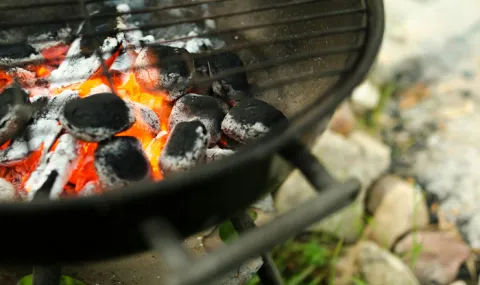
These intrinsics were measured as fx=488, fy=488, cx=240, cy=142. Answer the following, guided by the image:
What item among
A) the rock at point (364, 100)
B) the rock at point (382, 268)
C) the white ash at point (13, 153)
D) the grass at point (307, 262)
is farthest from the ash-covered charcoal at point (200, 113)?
the rock at point (364, 100)

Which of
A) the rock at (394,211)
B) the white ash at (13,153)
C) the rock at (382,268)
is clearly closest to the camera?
the white ash at (13,153)

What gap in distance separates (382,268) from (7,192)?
0.90m

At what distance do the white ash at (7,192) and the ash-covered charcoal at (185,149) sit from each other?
0.25 meters

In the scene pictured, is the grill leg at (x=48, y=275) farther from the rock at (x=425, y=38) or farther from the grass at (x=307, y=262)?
the rock at (x=425, y=38)

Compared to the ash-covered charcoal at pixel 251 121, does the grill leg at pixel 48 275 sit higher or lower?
lower

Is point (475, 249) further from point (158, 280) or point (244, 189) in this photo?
point (244, 189)

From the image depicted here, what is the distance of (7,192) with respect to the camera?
798 millimetres

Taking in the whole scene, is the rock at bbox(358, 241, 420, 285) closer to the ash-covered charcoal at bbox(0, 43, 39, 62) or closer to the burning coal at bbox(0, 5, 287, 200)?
the burning coal at bbox(0, 5, 287, 200)

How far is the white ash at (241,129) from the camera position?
85 centimetres

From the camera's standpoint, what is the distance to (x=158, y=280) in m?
1.11

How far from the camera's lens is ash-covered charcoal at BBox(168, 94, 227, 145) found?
3.07 ft

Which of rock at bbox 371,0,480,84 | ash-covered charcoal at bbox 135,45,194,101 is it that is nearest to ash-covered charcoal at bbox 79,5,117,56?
ash-covered charcoal at bbox 135,45,194,101

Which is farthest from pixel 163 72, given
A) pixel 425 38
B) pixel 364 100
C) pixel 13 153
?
pixel 425 38

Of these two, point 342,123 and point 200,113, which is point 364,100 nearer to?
point 342,123
